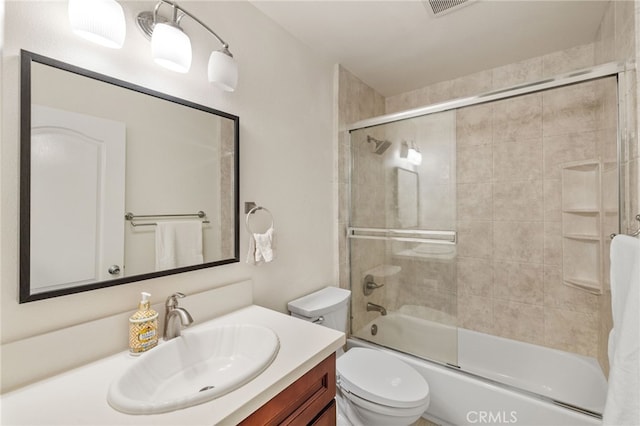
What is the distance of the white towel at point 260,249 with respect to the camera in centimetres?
135

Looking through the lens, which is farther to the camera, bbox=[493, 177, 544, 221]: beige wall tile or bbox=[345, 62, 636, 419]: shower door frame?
bbox=[493, 177, 544, 221]: beige wall tile

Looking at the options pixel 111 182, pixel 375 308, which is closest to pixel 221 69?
pixel 111 182

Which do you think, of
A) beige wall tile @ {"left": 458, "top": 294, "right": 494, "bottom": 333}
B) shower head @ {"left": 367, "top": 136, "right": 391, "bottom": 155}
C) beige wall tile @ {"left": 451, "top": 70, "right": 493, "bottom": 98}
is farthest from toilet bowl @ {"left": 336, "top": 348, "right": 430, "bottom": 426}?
beige wall tile @ {"left": 451, "top": 70, "right": 493, "bottom": 98}

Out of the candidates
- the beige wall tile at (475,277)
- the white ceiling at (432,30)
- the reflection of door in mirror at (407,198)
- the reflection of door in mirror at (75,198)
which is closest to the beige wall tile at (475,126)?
the white ceiling at (432,30)

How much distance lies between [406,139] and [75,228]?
1.76 meters

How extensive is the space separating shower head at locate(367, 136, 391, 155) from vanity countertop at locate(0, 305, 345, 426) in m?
1.41

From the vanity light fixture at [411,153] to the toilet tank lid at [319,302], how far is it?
0.99 m

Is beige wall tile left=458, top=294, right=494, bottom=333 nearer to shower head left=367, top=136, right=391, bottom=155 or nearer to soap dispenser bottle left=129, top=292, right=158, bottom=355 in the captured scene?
shower head left=367, top=136, right=391, bottom=155

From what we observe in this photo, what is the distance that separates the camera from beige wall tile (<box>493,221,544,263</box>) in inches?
77.4

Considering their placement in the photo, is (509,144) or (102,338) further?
(509,144)

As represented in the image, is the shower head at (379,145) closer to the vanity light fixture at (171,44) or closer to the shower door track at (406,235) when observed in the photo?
the shower door track at (406,235)

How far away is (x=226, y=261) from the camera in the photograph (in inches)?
50.3

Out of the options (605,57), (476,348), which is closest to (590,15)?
(605,57)

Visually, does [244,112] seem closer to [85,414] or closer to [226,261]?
[226,261]
